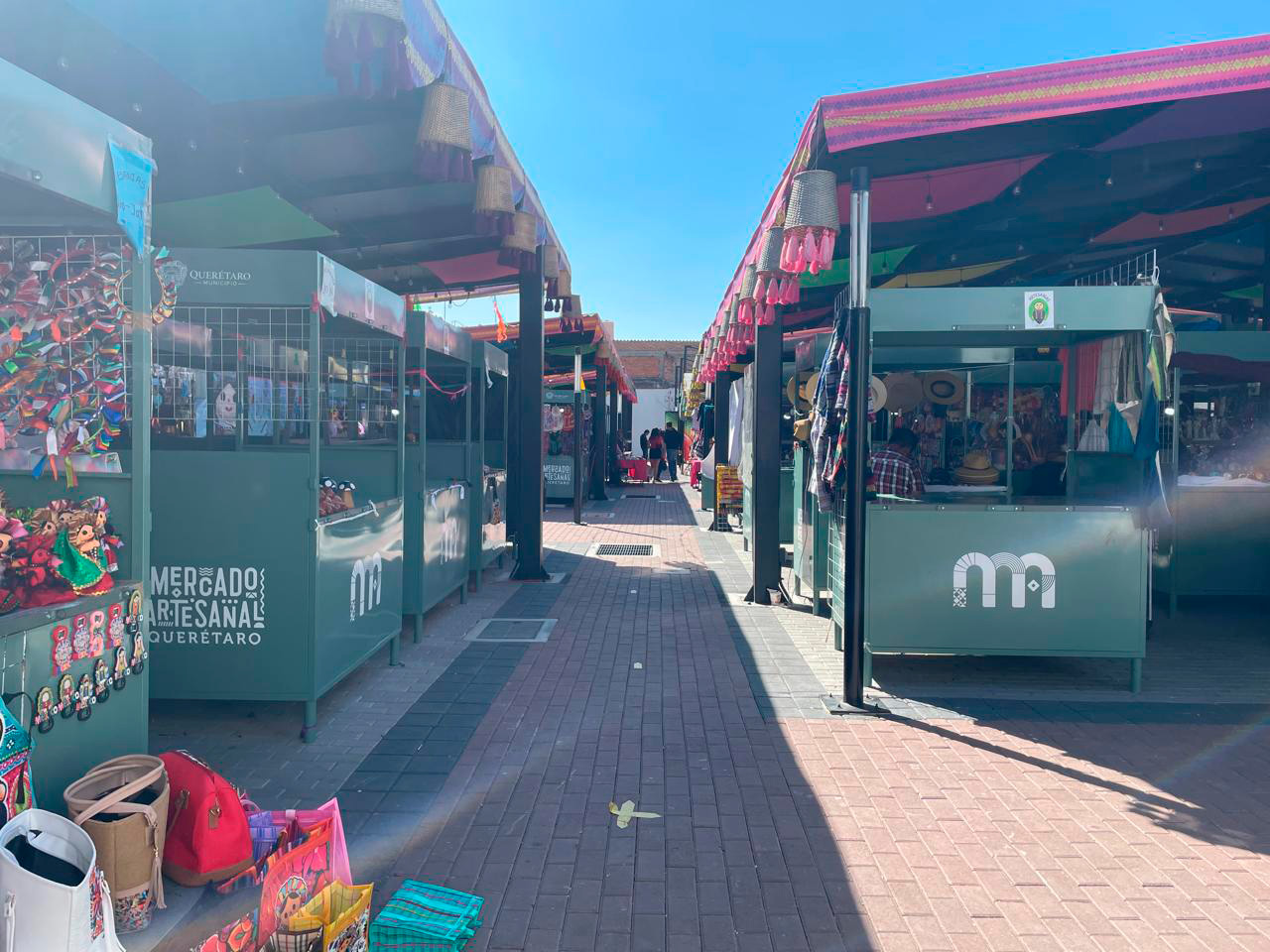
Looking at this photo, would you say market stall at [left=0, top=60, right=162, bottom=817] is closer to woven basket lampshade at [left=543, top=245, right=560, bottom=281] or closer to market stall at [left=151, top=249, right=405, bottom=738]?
market stall at [left=151, top=249, right=405, bottom=738]

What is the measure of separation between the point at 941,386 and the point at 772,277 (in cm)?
347

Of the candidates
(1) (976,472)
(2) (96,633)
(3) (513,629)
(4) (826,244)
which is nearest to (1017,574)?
(4) (826,244)

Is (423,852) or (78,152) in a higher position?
(78,152)

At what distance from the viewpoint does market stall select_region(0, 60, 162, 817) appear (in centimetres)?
270

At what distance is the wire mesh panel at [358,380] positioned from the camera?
21.7 ft

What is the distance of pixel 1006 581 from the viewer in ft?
18.7

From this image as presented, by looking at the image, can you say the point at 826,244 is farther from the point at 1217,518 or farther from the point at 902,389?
the point at 1217,518

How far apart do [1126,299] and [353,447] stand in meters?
5.33

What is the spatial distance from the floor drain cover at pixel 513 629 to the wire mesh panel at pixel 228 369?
234 centimetres

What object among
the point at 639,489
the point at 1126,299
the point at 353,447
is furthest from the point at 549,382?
the point at 1126,299

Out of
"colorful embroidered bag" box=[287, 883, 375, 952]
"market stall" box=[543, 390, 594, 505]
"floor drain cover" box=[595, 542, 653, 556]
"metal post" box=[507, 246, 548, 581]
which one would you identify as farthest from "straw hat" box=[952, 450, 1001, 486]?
"market stall" box=[543, 390, 594, 505]

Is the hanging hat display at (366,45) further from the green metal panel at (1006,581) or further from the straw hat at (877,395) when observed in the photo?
the straw hat at (877,395)

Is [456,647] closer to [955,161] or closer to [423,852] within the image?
[423,852]

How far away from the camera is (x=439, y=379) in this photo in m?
8.97
